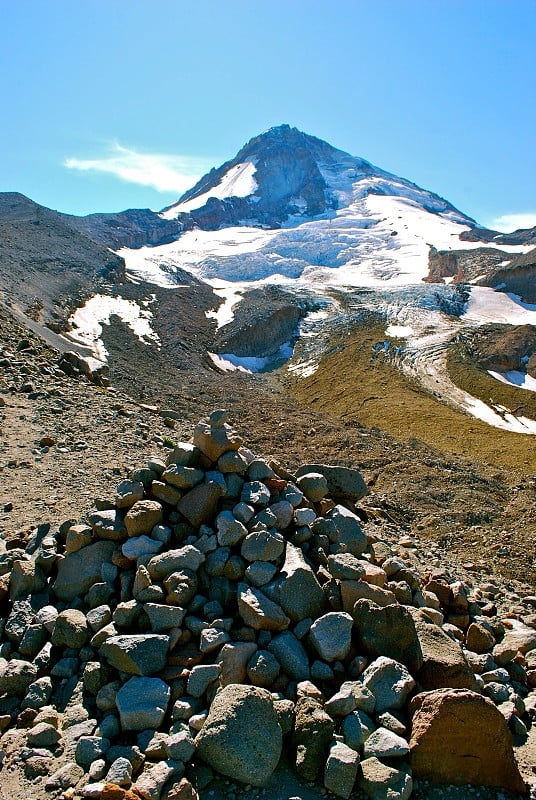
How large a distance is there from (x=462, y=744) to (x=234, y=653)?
262 centimetres

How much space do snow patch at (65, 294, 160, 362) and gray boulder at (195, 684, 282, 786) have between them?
3516cm

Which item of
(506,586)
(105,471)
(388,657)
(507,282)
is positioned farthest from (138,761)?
(507,282)

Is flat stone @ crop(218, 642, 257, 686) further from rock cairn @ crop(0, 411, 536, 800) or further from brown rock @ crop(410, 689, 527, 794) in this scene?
brown rock @ crop(410, 689, 527, 794)

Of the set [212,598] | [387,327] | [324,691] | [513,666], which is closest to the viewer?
[324,691]

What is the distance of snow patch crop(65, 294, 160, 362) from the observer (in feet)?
139

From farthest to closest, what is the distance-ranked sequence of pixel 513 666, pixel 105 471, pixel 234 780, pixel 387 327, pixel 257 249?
pixel 257 249
pixel 387 327
pixel 105 471
pixel 513 666
pixel 234 780

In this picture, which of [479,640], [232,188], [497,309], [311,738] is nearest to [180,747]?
[311,738]

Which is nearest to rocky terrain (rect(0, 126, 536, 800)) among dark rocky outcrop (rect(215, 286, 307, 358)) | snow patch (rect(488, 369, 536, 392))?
snow patch (rect(488, 369, 536, 392))

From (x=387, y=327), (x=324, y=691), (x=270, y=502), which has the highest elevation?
(x=387, y=327)

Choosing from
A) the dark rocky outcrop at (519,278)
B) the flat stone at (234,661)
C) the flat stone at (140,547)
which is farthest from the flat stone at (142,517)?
the dark rocky outcrop at (519,278)

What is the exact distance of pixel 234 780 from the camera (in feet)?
17.7

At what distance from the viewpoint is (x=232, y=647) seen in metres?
6.35

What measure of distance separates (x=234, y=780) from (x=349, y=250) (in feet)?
423

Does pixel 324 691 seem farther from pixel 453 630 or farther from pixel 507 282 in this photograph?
pixel 507 282
